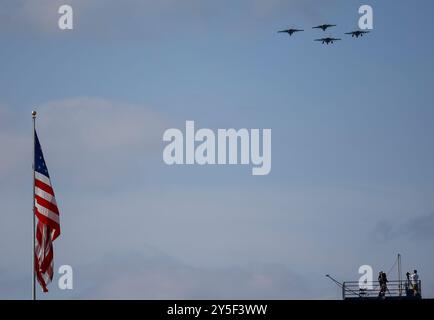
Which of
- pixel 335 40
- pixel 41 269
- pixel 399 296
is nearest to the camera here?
pixel 41 269

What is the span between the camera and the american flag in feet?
212

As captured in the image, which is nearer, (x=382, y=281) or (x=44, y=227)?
(x=44, y=227)

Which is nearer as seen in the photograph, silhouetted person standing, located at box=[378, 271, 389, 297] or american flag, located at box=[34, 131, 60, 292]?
american flag, located at box=[34, 131, 60, 292]

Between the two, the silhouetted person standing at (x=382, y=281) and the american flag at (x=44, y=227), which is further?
the silhouetted person standing at (x=382, y=281)

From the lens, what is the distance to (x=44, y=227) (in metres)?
64.9

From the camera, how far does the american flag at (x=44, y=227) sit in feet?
212

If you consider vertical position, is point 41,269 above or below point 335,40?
below
